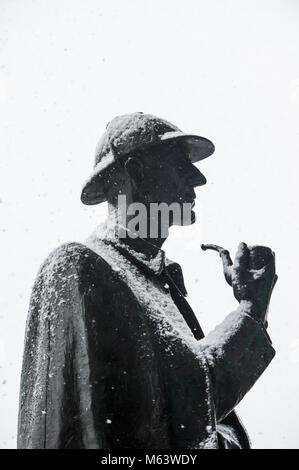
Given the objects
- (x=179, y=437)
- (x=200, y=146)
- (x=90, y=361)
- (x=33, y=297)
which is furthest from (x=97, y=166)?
(x=179, y=437)

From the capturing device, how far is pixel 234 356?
3.72m

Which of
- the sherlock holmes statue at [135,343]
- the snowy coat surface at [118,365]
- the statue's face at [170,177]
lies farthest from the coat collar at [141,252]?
the statue's face at [170,177]

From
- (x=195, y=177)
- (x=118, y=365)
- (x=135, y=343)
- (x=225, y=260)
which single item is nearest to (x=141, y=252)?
(x=225, y=260)

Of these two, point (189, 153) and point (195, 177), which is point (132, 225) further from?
point (189, 153)

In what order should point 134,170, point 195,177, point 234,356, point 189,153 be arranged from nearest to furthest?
1. point 234,356
2. point 134,170
3. point 195,177
4. point 189,153

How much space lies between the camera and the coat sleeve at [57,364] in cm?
326

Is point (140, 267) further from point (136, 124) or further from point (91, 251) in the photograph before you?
point (136, 124)

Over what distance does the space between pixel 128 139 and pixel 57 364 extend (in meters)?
1.69

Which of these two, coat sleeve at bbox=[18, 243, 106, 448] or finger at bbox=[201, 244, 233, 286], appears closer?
coat sleeve at bbox=[18, 243, 106, 448]

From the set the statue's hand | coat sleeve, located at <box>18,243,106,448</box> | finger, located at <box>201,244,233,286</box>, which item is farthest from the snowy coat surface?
finger, located at <box>201,244,233,286</box>

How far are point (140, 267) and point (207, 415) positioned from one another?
1022 mm

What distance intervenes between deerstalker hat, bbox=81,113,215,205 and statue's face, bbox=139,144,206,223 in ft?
0.35

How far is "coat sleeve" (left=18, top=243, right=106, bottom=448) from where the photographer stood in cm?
326

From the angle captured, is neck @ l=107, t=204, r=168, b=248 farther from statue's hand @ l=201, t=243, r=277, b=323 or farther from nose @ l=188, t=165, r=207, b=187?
statue's hand @ l=201, t=243, r=277, b=323
